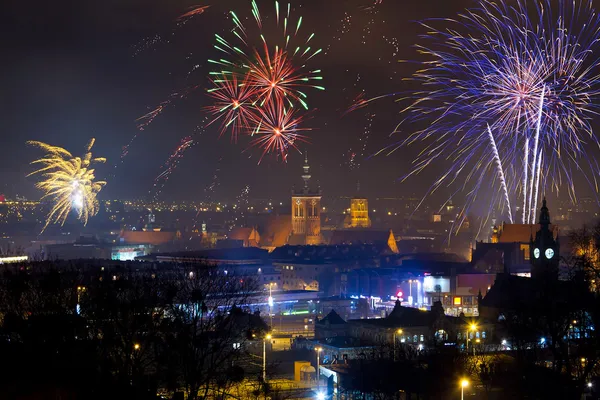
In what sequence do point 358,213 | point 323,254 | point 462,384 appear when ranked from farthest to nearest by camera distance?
point 358,213, point 323,254, point 462,384

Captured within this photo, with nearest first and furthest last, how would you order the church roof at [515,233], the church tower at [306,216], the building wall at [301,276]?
the church roof at [515,233] < the building wall at [301,276] < the church tower at [306,216]

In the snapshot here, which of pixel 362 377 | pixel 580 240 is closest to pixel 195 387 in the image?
pixel 362 377

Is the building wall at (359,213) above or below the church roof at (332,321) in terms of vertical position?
above

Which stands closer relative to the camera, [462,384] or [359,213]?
[462,384]

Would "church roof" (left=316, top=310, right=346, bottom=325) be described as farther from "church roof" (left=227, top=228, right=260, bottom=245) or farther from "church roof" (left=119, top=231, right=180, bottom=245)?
"church roof" (left=119, top=231, right=180, bottom=245)

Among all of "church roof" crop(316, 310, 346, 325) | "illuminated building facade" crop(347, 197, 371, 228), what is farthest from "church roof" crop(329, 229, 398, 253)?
"church roof" crop(316, 310, 346, 325)

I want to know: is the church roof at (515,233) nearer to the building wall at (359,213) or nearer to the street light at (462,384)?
the building wall at (359,213)

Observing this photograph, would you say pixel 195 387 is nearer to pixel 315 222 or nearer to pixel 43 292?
pixel 43 292

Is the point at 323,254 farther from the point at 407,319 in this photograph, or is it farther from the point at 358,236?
the point at 407,319

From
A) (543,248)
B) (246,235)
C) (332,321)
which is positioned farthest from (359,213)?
(332,321)

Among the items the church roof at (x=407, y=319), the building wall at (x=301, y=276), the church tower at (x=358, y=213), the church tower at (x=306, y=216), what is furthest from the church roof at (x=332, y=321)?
the church tower at (x=358, y=213)

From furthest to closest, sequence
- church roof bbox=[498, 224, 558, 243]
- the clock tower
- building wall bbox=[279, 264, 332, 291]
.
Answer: building wall bbox=[279, 264, 332, 291] → church roof bbox=[498, 224, 558, 243] → the clock tower
